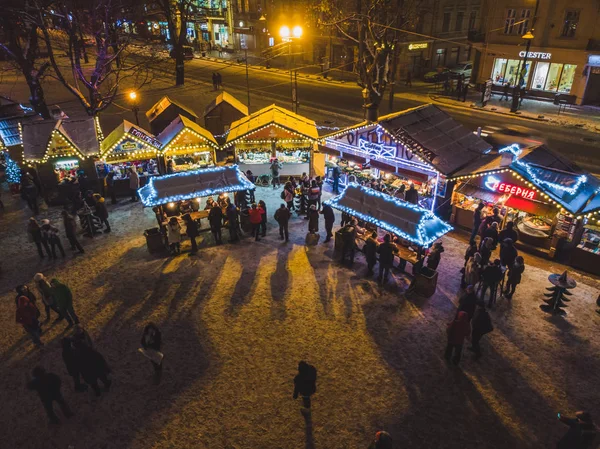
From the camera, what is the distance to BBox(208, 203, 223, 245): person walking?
1348cm

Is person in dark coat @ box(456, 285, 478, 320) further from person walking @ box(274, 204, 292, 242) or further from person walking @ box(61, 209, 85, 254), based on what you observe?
person walking @ box(61, 209, 85, 254)

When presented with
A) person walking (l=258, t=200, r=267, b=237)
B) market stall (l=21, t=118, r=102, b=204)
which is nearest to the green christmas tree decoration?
person walking (l=258, t=200, r=267, b=237)

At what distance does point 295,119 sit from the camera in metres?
19.1

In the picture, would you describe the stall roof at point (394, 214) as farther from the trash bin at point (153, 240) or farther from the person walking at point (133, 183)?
the person walking at point (133, 183)

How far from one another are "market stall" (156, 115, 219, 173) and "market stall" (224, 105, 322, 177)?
3.56 ft

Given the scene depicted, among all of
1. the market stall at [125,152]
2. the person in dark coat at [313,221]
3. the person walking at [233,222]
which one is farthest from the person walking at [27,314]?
the market stall at [125,152]

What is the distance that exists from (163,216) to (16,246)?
5.01m

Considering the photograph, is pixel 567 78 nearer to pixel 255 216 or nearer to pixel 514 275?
pixel 514 275

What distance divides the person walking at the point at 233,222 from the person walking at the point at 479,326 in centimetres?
Answer: 806

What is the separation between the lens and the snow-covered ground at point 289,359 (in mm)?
7617

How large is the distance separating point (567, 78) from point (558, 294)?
91.4 ft

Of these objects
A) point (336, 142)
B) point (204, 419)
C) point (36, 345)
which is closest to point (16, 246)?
point (36, 345)

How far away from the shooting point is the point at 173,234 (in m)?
12.9

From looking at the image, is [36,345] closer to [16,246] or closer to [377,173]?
[16,246]
